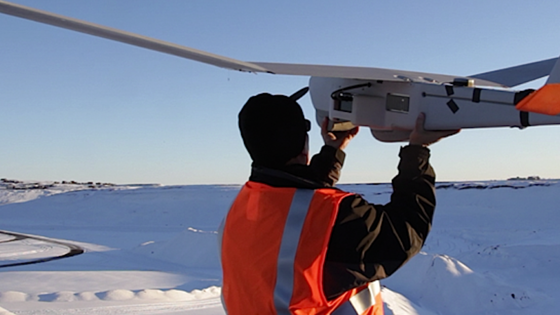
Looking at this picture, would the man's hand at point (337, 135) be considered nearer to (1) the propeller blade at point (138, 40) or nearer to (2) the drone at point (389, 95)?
(2) the drone at point (389, 95)

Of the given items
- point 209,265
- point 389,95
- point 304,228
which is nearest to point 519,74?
point 389,95

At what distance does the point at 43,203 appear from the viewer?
101ft

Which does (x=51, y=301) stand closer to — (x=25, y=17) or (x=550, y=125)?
(x=25, y=17)

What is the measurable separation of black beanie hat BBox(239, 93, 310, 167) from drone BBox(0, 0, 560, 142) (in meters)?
0.30

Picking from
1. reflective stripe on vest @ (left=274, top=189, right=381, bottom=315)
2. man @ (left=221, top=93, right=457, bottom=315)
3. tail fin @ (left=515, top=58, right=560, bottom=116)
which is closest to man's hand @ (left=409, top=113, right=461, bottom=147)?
man @ (left=221, top=93, right=457, bottom=315)

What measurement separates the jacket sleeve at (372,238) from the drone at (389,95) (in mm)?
396

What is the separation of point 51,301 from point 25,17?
15.8ft

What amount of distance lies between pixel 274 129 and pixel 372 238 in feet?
1.64

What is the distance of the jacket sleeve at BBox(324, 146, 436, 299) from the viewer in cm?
171

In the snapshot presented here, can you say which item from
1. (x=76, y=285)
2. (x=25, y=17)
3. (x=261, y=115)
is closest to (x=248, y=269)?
(x=261, y=115)

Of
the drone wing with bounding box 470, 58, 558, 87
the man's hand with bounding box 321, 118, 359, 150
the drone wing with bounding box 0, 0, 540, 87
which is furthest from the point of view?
the drone wing with bounding box 470, 58, 558, 87

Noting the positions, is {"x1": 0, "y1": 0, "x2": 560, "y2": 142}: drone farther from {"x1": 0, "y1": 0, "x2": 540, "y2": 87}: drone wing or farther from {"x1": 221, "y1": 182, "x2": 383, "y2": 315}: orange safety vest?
{"x1": 221, "y1": 182, "x2": 383, "y2": 315}: orange safety vest

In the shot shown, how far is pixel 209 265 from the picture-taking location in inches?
442

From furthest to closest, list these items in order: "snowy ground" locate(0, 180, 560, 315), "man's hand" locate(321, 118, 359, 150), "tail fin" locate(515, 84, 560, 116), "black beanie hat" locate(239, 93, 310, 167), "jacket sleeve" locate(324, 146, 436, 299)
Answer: "snowy ground" locate(0, 180, 560, 315) < "man's hand" locate(321, 118, 359, 150) < "black beanie hat" locate(239, 93, 310, 167) < "jacket sleeve" locate(324, 146, 436, 299) < "tail fin" locate(515, 84, 560, 116)
